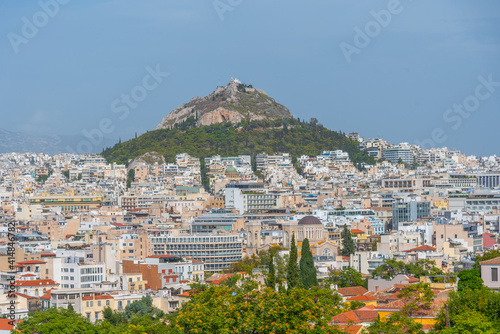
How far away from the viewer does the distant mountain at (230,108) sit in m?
154

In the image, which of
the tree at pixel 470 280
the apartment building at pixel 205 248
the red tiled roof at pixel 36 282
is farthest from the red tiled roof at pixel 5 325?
the apartment building at pixel 205 248

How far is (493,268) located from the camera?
37719 millimetres

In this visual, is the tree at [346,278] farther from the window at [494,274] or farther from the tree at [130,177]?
the tree at [130,177]

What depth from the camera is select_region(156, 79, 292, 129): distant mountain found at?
154m

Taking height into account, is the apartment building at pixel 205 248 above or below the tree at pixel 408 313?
above

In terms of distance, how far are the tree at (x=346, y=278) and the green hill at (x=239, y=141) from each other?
86145 millimetres

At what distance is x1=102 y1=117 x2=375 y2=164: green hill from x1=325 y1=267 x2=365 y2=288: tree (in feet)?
283

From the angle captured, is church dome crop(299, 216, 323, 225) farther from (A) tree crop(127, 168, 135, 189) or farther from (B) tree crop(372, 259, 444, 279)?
(A) tree crop(127, 168, 135, 189)

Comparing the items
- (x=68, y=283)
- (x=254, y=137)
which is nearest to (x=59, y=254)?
(x=68, y=283)

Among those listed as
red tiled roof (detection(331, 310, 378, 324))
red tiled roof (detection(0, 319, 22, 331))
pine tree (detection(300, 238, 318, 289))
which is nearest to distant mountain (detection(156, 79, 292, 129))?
pine tree (detection(300, 238, 318, 289))

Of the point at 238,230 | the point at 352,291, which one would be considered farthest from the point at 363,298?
the point at 238,230

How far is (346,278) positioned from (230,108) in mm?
102857

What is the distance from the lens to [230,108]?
155625 mm

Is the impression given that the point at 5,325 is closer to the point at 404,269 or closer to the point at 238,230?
the point at 404,269
